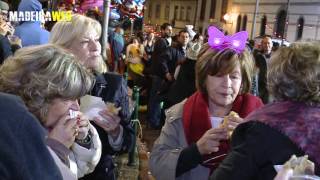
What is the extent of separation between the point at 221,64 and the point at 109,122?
30.4 inches

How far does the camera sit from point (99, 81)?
3178 millimetres

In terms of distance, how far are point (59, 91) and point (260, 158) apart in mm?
901

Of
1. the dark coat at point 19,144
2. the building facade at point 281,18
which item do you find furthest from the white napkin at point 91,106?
the building facade at point 281,18

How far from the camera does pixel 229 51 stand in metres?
2.99

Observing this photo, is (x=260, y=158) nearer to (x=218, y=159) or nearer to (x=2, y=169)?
(x=218, y=159)

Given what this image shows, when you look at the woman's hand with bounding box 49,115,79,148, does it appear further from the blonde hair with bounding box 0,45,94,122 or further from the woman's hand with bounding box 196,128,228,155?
the woman's hand with bounding box 196,128,228,155

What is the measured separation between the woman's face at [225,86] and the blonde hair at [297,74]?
769 millimetres

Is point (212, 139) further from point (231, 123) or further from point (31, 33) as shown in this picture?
point (31, 33)

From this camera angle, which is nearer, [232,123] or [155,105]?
[232,123]

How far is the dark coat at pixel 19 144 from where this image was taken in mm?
1384

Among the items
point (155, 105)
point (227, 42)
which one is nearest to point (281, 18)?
point (155, 105)

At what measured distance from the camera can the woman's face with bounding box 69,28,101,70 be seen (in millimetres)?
3125

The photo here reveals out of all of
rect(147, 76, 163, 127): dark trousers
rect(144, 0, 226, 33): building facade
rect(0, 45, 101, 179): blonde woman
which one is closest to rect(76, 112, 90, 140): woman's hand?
rect(0, 45, 101, 179): blonde woman

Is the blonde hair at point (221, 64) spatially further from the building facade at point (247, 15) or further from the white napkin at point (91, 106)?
the building facade at point (247, 15)
